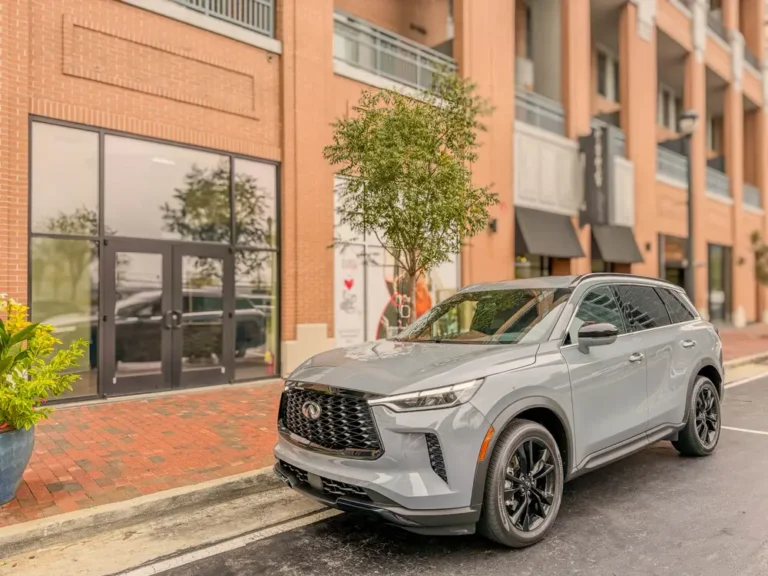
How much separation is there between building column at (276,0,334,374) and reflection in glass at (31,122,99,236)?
3207 millimetres

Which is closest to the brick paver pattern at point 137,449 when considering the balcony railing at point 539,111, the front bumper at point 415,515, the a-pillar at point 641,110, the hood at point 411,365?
the hood at point 411,365

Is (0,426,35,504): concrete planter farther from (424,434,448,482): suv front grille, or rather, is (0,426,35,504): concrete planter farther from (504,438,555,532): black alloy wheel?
(504,438,555,532): black alloy wheel

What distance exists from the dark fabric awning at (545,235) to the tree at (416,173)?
24.9 ft

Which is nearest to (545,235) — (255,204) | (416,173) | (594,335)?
(255,204)

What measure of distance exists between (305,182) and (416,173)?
4.25 metres

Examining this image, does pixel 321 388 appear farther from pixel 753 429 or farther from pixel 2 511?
pixel 753 429

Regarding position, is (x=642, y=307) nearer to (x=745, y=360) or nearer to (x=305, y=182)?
(x=305, y=182)

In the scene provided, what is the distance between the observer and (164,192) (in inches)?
363

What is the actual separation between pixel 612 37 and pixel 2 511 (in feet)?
75.8

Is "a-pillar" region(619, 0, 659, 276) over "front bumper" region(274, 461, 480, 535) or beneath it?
over

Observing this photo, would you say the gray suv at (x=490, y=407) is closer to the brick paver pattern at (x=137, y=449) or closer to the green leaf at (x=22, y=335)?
the brick paver pattern at (x=137, y=449)

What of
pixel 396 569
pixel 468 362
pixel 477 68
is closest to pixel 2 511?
pixel 396 569

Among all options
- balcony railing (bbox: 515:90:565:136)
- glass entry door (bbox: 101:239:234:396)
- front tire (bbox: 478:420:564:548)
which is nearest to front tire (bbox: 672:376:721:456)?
front tire (bbox: 478:420:564:548)

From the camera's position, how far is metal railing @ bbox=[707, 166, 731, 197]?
25.1 m
